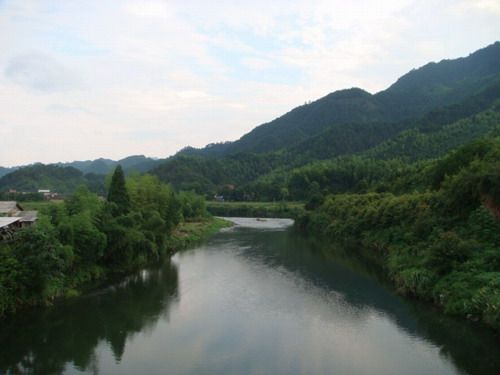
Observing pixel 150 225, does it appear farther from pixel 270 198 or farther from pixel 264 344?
pixel 270 198

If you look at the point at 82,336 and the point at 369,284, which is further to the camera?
the point at 369,284

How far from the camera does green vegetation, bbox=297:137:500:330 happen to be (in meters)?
23.6

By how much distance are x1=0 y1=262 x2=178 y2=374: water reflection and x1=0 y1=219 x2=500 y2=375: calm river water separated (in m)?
0.05

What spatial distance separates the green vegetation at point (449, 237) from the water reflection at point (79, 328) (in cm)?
1502

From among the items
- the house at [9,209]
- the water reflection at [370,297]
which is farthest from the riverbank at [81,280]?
the house at [9,209]

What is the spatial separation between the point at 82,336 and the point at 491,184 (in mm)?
25022

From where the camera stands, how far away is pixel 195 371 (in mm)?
18484

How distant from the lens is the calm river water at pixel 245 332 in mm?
19172

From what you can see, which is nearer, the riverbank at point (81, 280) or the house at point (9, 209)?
the riverbank at point (81, 280)

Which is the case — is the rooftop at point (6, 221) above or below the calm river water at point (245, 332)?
above

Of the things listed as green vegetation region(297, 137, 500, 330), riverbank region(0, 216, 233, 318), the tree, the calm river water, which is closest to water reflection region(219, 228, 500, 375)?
the calm river water

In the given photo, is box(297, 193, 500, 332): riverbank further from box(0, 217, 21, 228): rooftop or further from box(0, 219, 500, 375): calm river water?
box(0, 217, 21, 228): rooftop

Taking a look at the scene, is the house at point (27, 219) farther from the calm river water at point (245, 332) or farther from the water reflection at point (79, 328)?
the calm river water at point (245, 332)

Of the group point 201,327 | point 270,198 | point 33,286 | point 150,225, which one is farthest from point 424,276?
point 270,198
